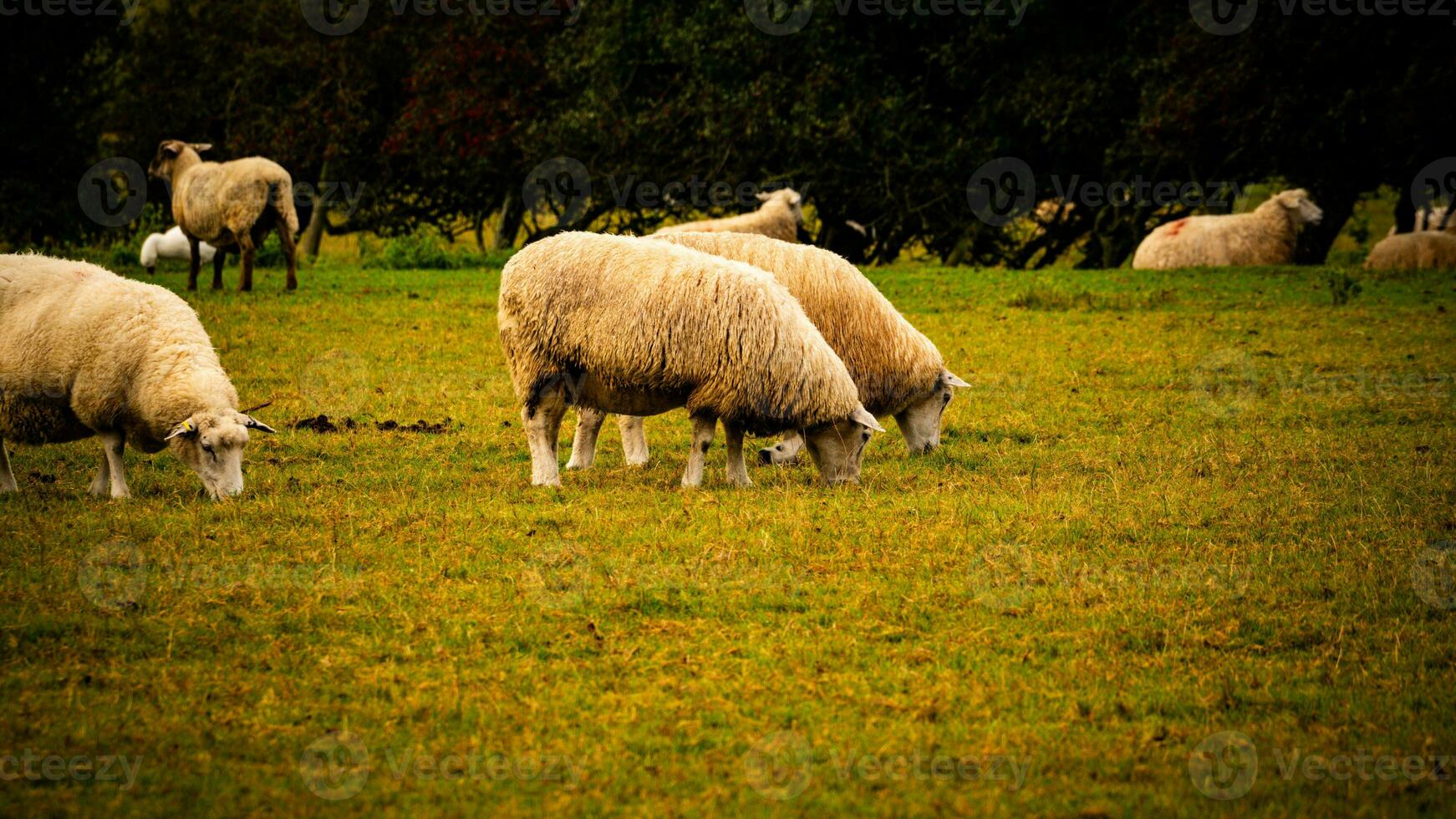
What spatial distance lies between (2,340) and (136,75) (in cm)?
2783

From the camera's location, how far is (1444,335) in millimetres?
16891

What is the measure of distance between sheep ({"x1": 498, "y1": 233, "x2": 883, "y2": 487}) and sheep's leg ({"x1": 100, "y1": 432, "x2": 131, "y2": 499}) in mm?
2715

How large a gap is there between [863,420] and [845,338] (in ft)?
4.95

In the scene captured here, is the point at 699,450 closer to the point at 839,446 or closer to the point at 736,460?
the point at 736,460

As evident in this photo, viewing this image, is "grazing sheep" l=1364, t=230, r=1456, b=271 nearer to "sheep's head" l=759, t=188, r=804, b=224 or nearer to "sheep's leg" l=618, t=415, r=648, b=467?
"sheep's head" l=759, t=188, r=804, b=224

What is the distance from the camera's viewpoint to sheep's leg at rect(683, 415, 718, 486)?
9.74m

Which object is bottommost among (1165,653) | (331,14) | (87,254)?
(87,254)

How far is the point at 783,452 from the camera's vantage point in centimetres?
1117

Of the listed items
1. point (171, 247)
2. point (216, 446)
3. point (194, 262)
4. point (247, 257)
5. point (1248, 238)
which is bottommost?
point (171, 247)

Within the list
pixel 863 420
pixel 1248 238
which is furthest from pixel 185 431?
pixel 1248 238

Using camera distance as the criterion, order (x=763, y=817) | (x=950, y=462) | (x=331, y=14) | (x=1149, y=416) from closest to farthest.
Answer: (x=763, y=817) → (x=950, y=462) → (x=1149, y=416) → (x=331, y=14)

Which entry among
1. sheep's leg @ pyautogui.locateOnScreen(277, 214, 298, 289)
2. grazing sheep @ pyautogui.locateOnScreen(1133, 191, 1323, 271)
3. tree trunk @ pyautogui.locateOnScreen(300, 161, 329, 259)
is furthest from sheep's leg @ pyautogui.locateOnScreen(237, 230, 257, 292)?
grazing sheep @ pyautogui.locateOnScreen(1133, 191, 1323, 271)

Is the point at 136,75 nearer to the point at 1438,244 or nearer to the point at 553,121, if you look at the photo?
the point at 553,121

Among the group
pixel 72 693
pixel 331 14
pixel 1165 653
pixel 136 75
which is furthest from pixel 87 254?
pixel 1165 653
